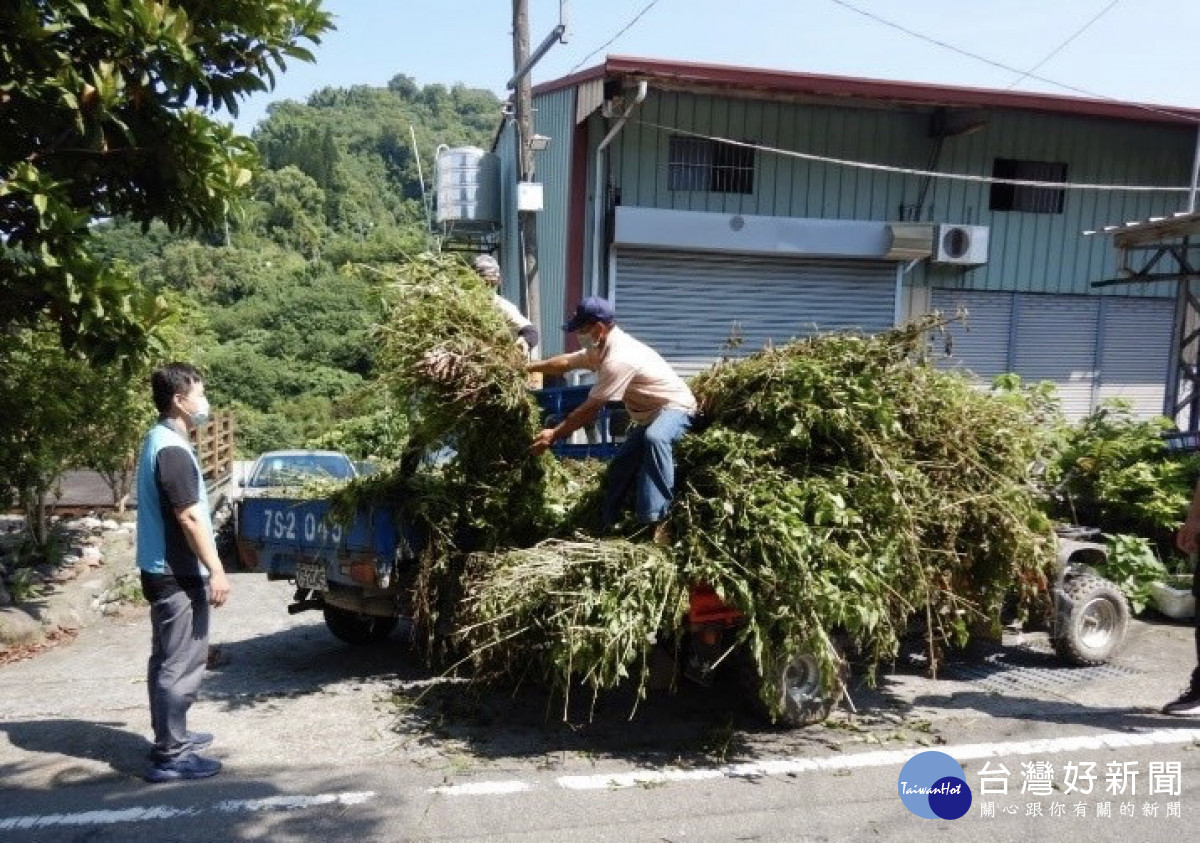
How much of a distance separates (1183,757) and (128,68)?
7250 millimetres

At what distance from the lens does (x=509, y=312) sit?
223 inches

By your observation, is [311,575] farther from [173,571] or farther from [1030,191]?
[1030,191]

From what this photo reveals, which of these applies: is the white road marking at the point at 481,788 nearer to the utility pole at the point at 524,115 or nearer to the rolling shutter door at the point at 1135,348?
the utility pole at the point at 524,115

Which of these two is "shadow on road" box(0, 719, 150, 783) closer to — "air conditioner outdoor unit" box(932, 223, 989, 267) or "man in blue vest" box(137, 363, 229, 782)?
"man in blue vest" box(137, 363, 229, 782)

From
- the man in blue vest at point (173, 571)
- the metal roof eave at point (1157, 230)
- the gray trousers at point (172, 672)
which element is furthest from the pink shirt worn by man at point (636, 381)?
the metal roof eave at point (1157, 230)

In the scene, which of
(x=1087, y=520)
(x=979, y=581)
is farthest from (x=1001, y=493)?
(x=1087, y=520)

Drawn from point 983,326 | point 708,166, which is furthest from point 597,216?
point 983,326

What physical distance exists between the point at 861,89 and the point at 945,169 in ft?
8.20

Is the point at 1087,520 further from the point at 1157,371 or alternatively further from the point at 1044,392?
the point at 1157,371

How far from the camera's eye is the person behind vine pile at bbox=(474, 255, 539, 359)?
5566 millimetres

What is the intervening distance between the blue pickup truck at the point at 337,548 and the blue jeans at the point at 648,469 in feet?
3.08

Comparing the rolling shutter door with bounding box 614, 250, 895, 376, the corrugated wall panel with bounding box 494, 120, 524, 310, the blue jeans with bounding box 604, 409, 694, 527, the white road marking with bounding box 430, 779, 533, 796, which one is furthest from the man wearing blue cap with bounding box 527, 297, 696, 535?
the corrugated wall panel with bounding box 494, 120, 524, 310

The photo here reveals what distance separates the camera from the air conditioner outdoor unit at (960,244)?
46.4ft

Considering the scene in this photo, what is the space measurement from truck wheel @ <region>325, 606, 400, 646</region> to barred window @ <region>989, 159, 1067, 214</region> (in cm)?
1248
